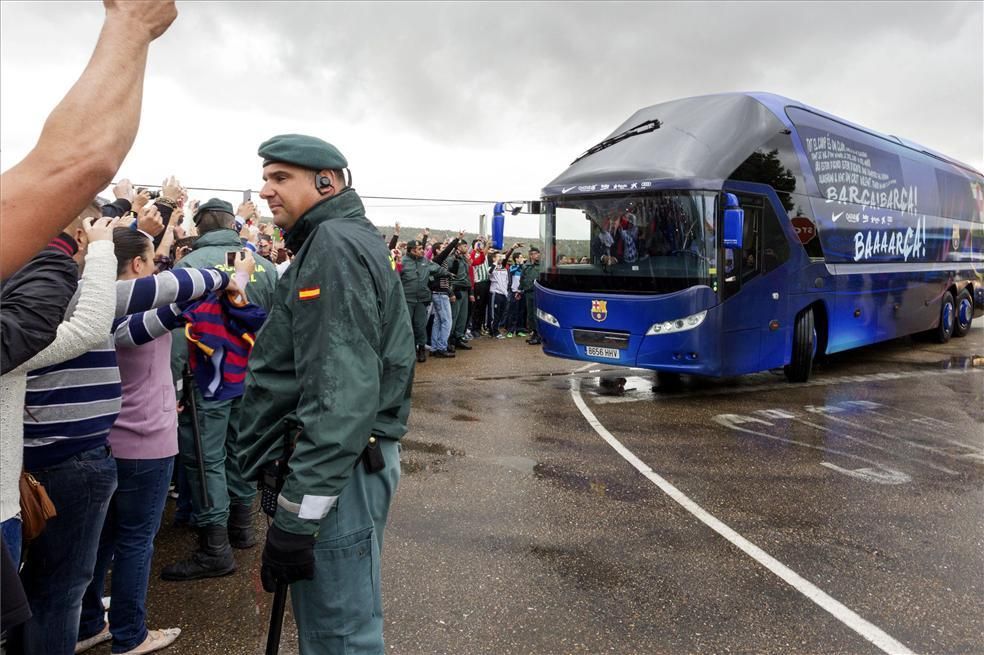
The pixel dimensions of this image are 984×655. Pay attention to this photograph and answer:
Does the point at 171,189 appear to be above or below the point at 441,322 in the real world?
above

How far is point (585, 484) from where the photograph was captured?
5.55 meters

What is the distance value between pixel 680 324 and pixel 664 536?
4.27m

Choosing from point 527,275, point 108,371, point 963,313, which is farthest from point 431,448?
point 963,313

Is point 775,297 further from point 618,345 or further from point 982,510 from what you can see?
point 982,510

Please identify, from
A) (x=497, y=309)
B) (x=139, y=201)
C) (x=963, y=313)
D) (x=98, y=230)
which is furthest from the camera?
(x=497, y=309)

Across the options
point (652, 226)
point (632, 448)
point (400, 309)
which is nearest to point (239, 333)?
point (400, 309)

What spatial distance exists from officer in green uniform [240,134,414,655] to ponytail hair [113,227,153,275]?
3.89 feet

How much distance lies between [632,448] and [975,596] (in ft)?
10.4

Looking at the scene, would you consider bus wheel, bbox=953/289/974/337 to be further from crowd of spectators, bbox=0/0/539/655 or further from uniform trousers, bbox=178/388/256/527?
uniform trousers, bbox=178/388/256/527

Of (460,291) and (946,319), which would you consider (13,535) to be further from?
(946,319)

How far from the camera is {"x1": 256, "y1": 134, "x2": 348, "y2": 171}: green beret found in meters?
2.25

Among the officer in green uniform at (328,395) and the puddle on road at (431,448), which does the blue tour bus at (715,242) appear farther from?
the officer in green uniform at (328,395)

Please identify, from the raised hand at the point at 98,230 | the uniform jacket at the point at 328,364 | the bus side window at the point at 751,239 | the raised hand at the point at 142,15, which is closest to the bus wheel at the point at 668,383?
the bus side window at the point at 751,239

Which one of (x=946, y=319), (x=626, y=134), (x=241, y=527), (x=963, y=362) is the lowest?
(x=963, y=362)
